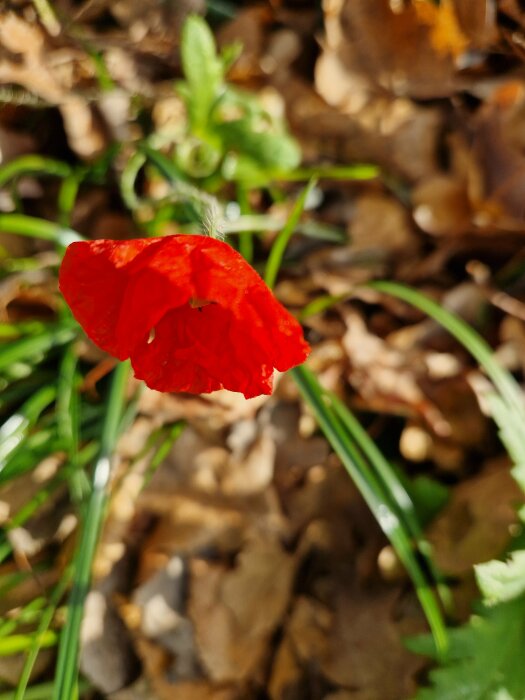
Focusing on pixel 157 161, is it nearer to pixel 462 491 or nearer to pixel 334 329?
pixel 334 329

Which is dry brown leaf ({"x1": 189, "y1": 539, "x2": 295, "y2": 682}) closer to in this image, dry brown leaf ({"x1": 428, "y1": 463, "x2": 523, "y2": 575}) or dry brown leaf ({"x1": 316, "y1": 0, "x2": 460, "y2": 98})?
dry brown leaf ({"x1": 428, "y1": 463, "x2": 523, "y2": 575})

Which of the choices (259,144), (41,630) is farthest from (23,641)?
(259,144)

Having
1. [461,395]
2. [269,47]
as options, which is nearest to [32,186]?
[269,47]

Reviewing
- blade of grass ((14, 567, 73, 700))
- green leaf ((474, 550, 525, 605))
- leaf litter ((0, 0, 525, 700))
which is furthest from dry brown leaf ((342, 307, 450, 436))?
blade of grass ((14, 567, 73, 700))

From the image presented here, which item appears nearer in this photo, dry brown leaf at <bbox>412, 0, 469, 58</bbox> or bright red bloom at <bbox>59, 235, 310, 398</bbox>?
bright red bloom at <bbox>59, 235, 310, 398</bbox>

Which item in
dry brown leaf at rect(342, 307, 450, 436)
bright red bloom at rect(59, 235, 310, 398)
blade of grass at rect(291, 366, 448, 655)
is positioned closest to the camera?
bright red bloom at rect(59, 235, 310, 398)

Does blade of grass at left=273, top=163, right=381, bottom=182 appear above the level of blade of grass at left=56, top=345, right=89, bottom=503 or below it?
above
